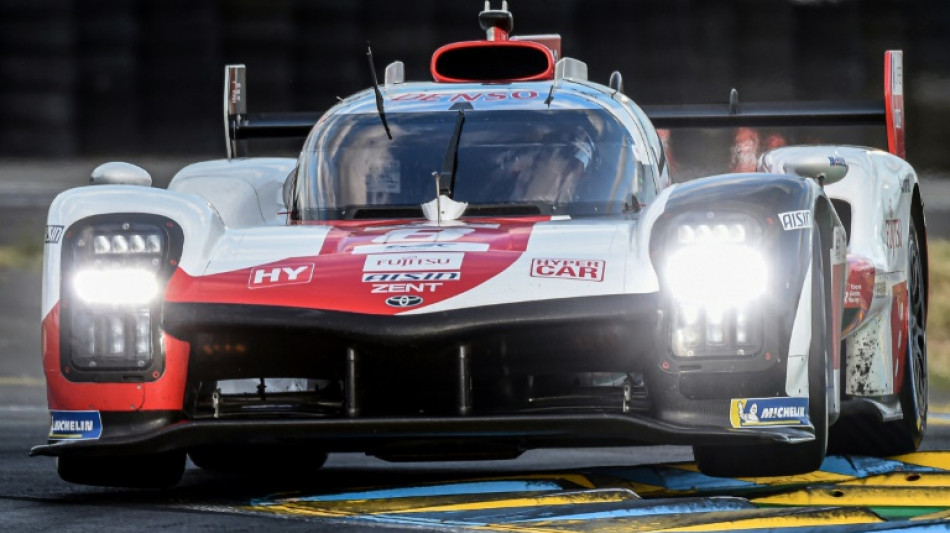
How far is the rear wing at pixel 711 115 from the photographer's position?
859cm

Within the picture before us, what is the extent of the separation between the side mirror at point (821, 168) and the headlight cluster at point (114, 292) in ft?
6.72

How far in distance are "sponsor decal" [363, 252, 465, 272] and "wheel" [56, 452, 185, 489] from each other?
3.45 ft

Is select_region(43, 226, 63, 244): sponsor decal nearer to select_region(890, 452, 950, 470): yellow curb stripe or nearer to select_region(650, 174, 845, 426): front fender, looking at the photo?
select_region(650, 174, 845, 426): front fender

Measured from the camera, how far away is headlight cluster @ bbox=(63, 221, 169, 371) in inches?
226

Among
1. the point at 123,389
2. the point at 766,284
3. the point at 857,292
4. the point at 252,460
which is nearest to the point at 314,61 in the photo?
the point at 252,460

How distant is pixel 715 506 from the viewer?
5.30 metres

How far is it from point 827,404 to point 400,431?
4.14ft

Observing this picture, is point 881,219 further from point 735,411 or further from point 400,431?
point 400,431

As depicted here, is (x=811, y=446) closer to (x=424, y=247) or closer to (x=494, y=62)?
(x=424, y=247)

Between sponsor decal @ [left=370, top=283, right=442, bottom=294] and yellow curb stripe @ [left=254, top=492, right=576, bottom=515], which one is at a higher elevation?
sponsor decal @ [left=370, top=283, right=442, bottom=294]

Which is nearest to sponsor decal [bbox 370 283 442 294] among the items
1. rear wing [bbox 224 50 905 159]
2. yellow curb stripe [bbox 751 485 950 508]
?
yellow curb stripe [bbox 751 485 950 508]

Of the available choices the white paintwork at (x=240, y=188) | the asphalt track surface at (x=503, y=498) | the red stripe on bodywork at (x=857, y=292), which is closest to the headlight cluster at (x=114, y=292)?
the asphalt track surface at (x=503, y=498)

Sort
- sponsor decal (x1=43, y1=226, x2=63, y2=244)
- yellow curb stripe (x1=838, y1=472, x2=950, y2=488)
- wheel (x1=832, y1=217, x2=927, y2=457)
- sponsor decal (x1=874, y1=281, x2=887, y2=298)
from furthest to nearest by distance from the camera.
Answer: wheel (x1=832, y1=217, x2=927, y2=457)
sponsor decal (x1=874, y1=281, x2=887, y2=298)
yellow curb stripe (x1=838, y1=472, x2=950, y2=488)
sponsor decal (x1=43, y1=226, x2=63, y2=244)

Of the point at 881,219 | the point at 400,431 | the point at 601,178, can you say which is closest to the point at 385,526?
the point at 400,431
